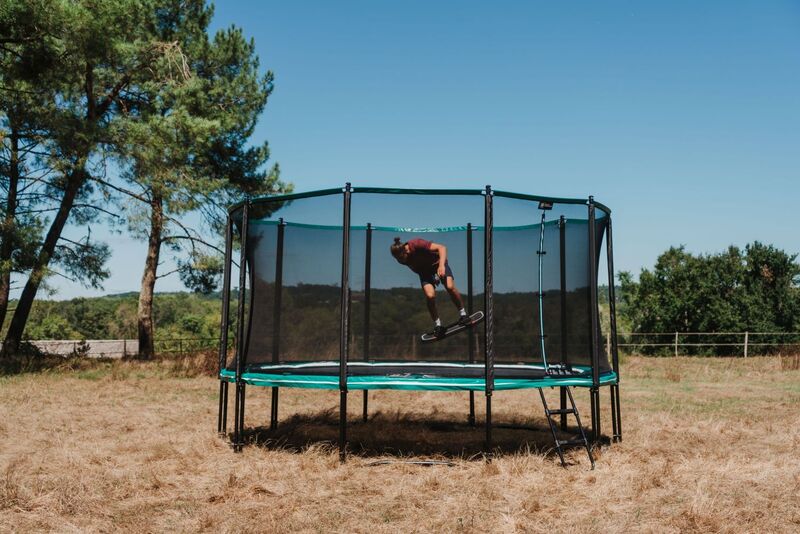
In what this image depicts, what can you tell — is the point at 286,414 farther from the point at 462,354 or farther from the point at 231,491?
the point at 231,491

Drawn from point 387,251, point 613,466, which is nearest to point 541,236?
point 387,251

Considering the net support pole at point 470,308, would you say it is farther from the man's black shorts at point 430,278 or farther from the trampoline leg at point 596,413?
the trampoline leg at point 596,413

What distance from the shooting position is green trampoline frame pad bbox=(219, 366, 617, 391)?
4.69 m

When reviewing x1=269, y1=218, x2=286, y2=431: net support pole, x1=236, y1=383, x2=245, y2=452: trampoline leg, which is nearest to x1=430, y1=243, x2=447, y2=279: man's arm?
x1=269, y1=218, x2=286, y2=431: net support pole

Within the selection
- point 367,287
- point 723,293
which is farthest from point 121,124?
point 723,293

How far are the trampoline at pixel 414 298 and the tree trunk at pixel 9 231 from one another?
6939mm

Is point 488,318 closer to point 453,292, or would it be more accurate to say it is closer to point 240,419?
point 453,292

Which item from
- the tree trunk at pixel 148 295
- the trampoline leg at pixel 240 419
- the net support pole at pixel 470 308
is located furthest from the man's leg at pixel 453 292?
the tree trunk at pixel 148 295

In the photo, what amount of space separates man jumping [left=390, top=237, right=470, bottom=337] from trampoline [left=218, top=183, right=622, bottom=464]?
147mm

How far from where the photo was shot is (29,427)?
6156 mm

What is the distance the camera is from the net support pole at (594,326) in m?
5.02

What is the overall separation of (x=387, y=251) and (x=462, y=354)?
1.34m

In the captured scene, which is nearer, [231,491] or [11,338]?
[231,491]

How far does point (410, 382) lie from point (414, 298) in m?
1.71
